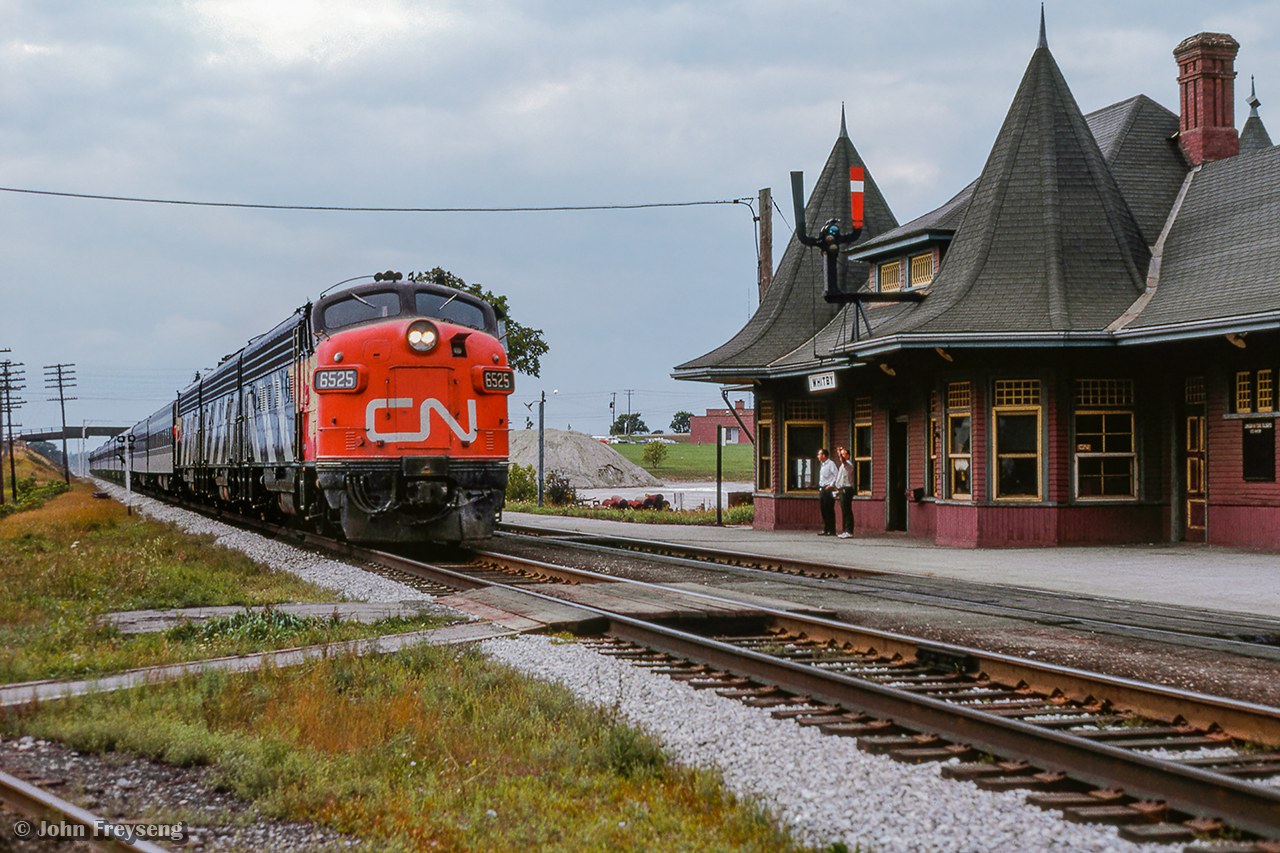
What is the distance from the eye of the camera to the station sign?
20.3m

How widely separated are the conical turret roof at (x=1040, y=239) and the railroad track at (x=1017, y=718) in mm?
10770

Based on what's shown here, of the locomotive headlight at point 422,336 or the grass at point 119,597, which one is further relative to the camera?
the locomotive headlight at point 422,336

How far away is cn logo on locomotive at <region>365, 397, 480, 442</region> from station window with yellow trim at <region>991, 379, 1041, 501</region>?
29.5 feet

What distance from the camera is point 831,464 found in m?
21.9

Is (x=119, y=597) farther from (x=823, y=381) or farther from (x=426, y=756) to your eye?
(x=823, y=381)

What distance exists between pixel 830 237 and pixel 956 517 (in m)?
5.41

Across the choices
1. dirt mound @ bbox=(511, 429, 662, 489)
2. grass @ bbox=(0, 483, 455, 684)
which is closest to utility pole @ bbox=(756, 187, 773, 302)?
grass @ bbox=(0, 483, 455, 684)

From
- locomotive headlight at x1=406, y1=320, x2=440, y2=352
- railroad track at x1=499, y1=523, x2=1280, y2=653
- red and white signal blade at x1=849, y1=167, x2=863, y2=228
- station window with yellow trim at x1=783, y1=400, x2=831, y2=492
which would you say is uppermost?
red and white signal blade at x1=849, y1=167, x2=863, y2=228

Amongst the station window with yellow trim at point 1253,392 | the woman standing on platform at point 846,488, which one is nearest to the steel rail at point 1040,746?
the station window with yellow trim at point 1253,392

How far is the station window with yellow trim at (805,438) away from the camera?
24.1m

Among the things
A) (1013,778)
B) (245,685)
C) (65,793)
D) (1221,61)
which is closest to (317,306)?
(245,685)

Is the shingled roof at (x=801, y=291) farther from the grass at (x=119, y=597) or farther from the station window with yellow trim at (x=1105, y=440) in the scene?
the grass at (x=119, y=597)

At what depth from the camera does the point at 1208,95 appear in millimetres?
21969

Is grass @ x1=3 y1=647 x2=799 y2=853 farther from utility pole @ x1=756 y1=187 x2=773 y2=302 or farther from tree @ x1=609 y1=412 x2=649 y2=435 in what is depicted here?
tree @ x1=609 y1=412 x2=649 y2=435
